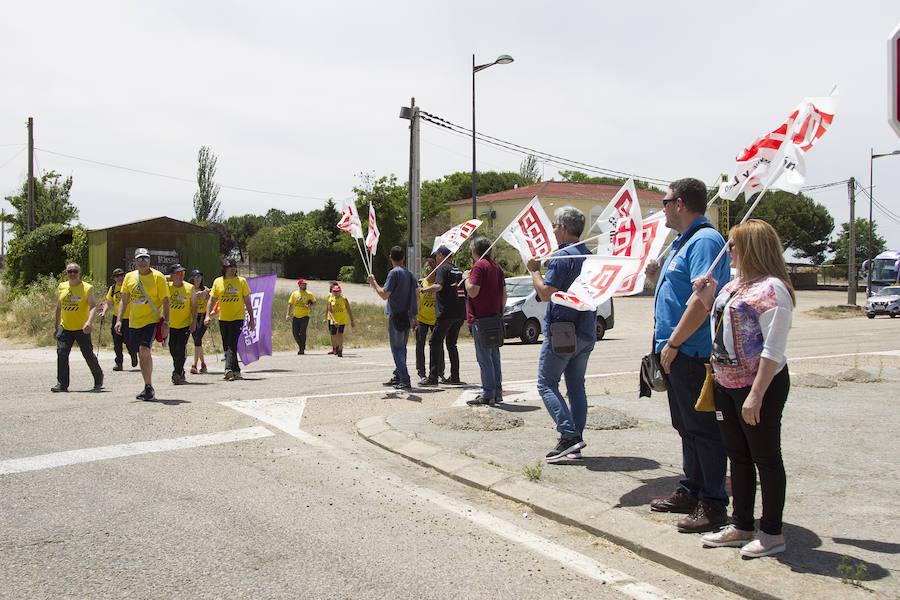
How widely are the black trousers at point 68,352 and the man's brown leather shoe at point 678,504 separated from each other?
24.6 ft

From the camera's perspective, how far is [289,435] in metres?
6.84

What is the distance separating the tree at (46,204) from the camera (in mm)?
41281

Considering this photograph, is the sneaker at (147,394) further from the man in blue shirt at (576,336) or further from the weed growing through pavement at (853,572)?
the weed growing through pavement at (853,572)

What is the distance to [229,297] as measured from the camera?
10977 mm

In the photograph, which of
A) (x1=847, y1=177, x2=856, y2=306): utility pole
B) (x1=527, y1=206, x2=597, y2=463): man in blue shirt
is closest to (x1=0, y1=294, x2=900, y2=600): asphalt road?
(x1=527, y1=206, x2=597, y2=463): man in blue shirt

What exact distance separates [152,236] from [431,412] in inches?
923

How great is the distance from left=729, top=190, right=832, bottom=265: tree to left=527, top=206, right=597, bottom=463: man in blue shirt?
7787 centimetres

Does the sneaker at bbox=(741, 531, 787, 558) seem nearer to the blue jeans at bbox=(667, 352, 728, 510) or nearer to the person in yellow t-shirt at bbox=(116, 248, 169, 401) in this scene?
the blue jeans at bbox=(667, 352, 728, 510)

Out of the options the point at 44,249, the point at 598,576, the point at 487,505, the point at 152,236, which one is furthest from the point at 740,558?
the point at 44,249

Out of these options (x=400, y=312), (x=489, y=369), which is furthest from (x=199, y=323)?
(x=489, y=369)

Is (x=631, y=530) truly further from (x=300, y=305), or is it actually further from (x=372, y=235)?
(x=300, y=305)

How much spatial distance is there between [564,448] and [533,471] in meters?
0.53

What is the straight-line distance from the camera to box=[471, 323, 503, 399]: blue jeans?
7.94m

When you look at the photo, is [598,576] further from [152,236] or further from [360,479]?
[152,236]
